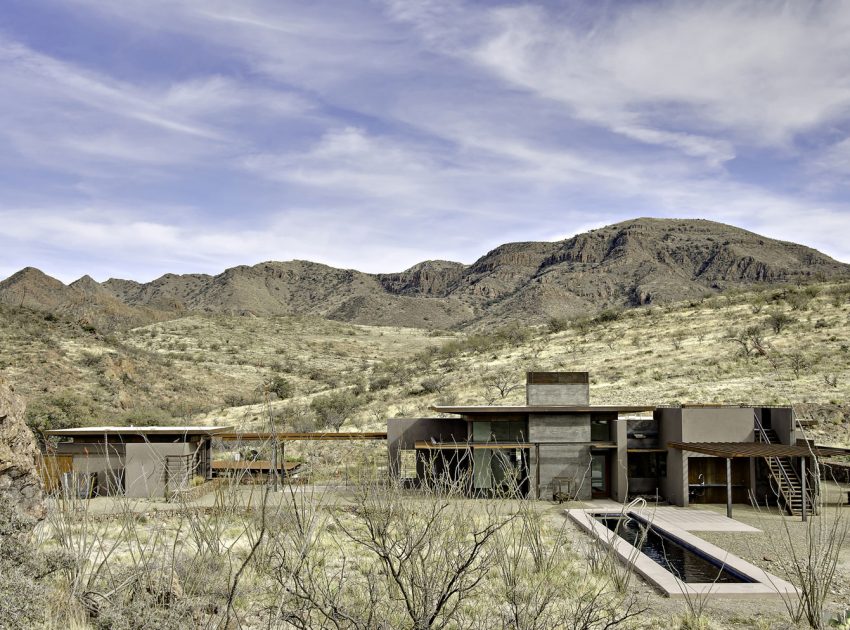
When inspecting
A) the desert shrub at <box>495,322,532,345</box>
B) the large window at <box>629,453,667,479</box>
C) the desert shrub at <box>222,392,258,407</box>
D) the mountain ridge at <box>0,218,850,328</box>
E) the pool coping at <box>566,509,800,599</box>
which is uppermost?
the mountain ridge at <box>0,218,850,328</box>

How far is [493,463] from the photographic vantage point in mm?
26000

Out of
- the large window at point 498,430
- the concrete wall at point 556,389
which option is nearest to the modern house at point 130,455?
the large window at point 498,430

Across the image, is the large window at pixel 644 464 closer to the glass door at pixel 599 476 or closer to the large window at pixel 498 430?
the glass door at pixel 599 476

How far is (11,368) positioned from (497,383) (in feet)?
103

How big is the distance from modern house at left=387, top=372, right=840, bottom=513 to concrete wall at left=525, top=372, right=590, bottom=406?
37mm

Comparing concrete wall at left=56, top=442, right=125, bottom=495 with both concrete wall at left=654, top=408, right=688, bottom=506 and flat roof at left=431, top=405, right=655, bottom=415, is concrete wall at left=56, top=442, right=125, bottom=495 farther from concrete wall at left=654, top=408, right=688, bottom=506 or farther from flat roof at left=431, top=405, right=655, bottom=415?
concrete wall at left=654, top=408, right=688, bottom=506

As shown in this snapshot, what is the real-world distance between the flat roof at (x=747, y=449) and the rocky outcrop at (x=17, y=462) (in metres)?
18.5

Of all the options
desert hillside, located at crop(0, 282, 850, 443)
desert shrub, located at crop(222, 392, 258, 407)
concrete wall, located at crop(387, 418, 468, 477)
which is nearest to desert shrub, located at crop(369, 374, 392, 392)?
desert hillside, located at crop(0, 282, 850, 443)

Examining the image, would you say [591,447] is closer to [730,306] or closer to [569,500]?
[569,500]

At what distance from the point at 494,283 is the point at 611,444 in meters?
104

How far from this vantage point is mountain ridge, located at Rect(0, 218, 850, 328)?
331ft

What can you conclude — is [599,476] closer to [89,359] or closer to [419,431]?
[419,431]

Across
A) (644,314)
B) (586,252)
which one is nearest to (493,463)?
(644,314)

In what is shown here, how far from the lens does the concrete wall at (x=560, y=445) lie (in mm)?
25609
